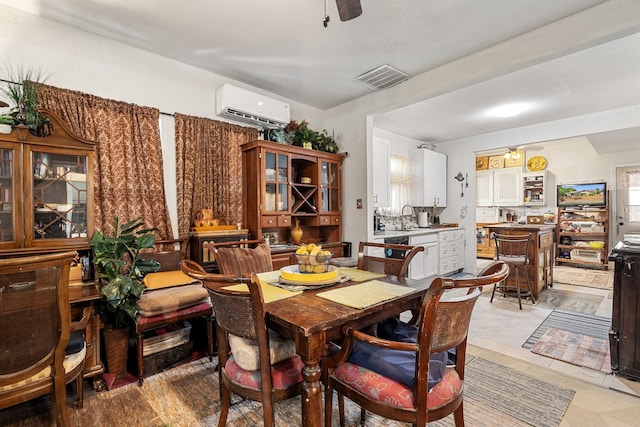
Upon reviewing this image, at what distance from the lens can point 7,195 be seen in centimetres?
204

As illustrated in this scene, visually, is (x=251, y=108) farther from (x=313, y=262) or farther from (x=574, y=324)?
(x=574, y=324)

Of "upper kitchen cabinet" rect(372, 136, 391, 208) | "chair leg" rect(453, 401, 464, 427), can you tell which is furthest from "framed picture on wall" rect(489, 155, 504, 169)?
"chair leg" rect(453, 401, 464, 427)

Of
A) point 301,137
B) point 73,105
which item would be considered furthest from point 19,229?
point 301,137

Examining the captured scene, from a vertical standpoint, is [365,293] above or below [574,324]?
above

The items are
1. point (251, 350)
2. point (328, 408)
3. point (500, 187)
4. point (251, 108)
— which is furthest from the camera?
point (500, 187)

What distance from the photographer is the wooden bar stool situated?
405cm

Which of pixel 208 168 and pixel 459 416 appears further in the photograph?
pixel 208 168

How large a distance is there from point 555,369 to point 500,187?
6689 millimetres

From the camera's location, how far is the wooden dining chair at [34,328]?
139 cm

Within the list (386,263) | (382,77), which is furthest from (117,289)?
(382,77)

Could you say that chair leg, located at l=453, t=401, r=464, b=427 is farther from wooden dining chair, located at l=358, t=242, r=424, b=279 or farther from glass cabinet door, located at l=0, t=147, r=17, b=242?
glass cabinet door, located at l=0, t=147, r=17, b=242

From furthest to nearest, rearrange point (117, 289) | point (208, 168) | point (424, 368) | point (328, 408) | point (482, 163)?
point (482, 163) < point (208, 168) < point (117, 289) < point (328, 408) < point (424, 368)

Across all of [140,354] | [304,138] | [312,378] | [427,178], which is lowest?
[140,354]

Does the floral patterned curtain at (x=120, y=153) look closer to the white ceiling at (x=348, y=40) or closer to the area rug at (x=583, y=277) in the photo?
the white ceiling at (x=348, y=40)
